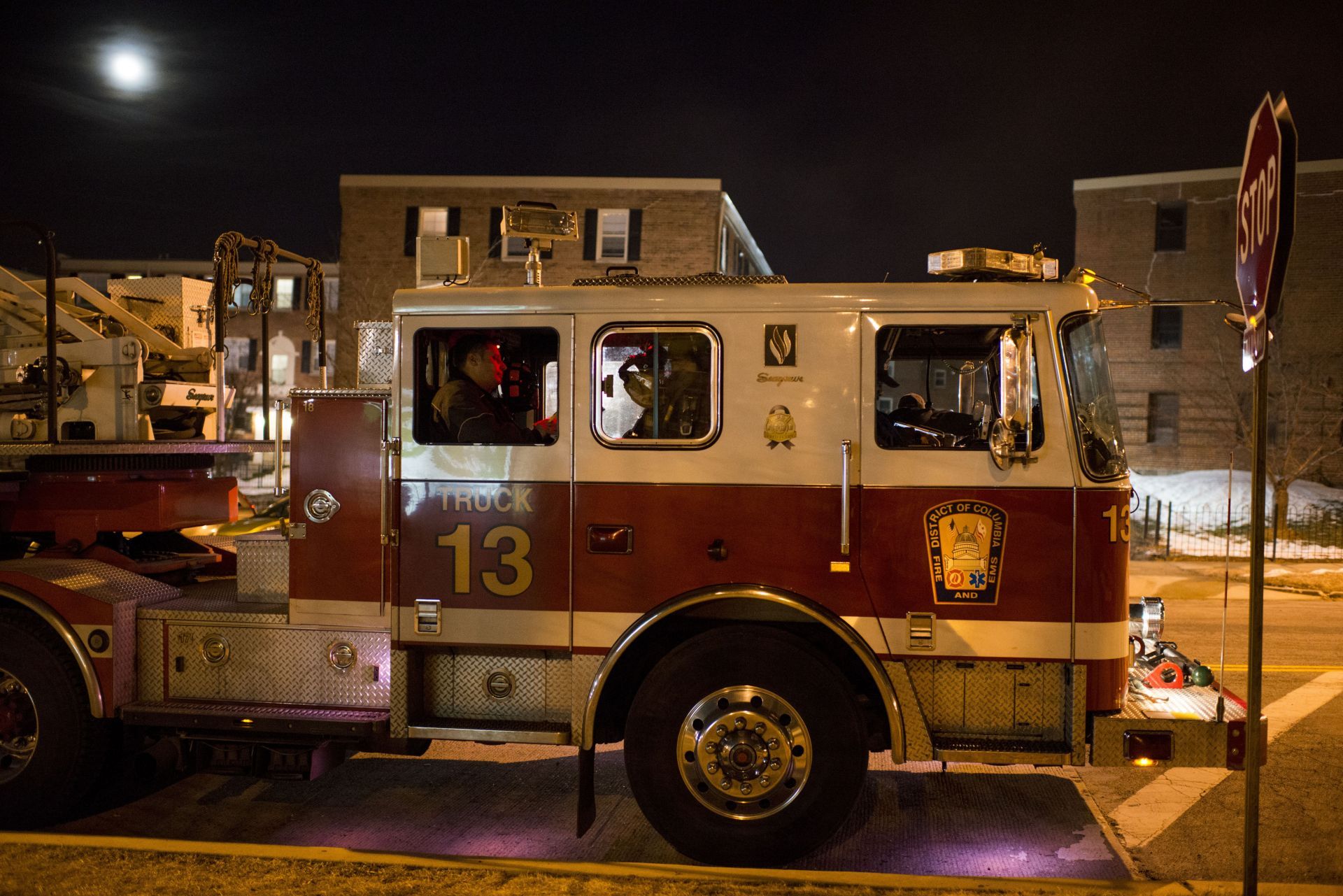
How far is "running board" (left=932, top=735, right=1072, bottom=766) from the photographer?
13.6 ft

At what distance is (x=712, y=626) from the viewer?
4465 mm

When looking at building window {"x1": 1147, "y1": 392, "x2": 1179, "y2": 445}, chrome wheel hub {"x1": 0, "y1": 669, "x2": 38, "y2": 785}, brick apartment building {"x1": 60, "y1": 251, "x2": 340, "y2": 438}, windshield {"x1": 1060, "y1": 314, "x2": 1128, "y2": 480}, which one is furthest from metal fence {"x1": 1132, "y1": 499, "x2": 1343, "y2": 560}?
brick apartment building {"x1": 60, "y1": 251, "x2": 340, "y2": 438}

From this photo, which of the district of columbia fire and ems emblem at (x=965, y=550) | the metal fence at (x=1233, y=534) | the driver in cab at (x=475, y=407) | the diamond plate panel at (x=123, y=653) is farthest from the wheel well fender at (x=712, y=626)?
the metal fence at (x=1233, y=534)

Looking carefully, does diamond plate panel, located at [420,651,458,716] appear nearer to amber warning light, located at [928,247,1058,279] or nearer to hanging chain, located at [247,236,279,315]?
hanging chain, located at [247,236,279,315]

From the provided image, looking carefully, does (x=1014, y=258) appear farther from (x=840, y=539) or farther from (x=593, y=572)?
(x=593, y=572)

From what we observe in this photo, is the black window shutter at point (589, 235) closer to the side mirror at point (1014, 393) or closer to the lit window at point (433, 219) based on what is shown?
the lit window at point (433, 219)

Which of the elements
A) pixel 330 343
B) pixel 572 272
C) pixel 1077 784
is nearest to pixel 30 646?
pixel 1077 784

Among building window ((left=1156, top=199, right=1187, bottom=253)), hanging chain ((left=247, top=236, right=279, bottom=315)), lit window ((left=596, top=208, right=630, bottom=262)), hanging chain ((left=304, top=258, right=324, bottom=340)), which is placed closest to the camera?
hanging chain ((left=247, top=236, right=279, bottom=315))

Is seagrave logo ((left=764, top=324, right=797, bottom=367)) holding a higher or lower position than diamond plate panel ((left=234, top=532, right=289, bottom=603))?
higher

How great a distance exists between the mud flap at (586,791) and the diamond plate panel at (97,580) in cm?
250

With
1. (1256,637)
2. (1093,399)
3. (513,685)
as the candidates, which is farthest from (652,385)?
(1256,637)

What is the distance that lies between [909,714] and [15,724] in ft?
14.7

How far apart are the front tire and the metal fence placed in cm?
1446

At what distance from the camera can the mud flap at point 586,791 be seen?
4395mm
